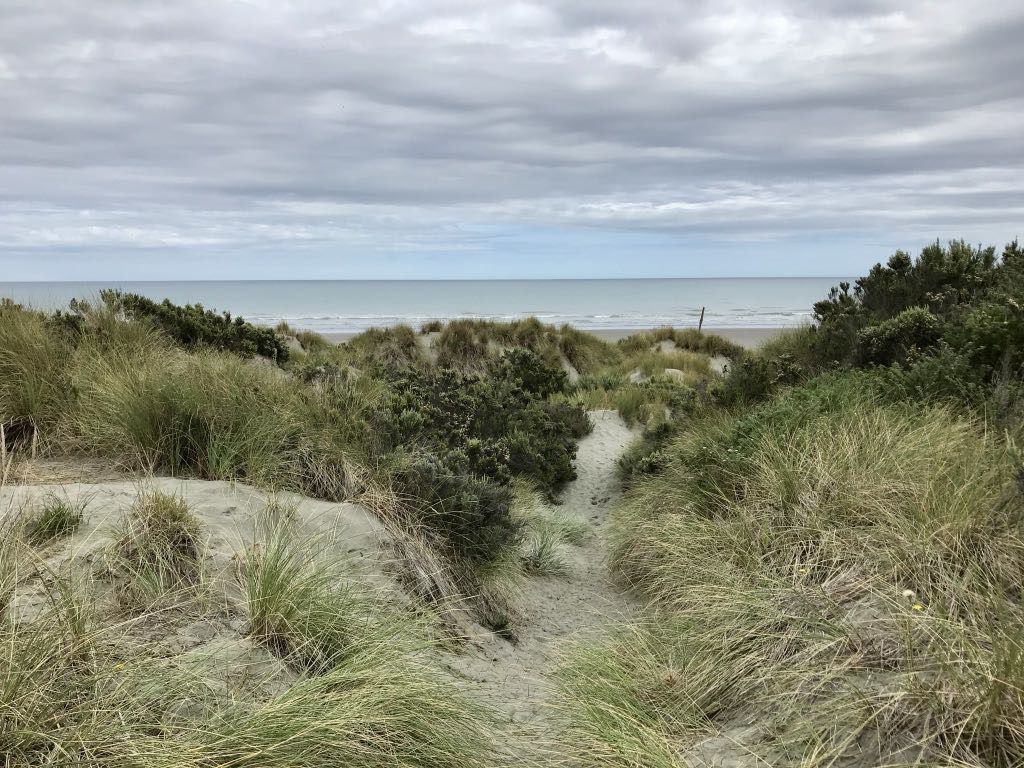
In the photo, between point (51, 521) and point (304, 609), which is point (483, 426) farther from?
point (51, 521)

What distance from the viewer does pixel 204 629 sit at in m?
3.59

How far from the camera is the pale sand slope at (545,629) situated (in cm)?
406

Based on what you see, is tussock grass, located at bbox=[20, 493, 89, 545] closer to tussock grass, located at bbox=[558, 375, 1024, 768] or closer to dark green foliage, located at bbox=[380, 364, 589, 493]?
dark green foliage, located at bbox=[380, 364, 589, 493]

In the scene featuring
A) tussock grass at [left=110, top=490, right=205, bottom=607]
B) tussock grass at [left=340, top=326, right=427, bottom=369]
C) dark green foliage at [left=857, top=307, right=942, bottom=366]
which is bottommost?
tussock grass at [left=110, top=490, right=205, bottom=607]

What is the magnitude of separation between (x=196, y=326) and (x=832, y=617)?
8647 millimetres

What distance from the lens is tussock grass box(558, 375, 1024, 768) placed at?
116 inches

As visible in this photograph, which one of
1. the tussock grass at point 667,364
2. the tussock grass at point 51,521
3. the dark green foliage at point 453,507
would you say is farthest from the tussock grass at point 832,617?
the tussock grass at point 667,364

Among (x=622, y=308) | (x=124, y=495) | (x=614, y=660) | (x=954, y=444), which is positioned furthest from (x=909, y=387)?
(x=622, y=308)

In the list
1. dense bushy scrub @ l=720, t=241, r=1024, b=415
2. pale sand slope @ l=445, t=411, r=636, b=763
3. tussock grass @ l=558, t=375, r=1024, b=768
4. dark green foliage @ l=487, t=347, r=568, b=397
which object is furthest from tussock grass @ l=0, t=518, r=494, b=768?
dark green foliage @ l=487, t=347, r=568, b=397

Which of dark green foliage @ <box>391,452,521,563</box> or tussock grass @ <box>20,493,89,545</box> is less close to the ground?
tussock grass @ <box>20,493,89,545</box>

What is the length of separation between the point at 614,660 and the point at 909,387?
4.79m

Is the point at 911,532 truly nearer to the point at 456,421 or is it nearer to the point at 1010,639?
the point at 1010,639

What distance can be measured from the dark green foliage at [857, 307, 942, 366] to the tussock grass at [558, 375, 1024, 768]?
2.68 metres

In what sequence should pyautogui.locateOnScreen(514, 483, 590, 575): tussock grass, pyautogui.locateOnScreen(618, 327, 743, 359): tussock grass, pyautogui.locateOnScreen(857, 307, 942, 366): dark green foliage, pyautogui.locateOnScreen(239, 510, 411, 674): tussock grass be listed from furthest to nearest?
pyautogui.locateOnScreen(618, 327, 743, 359): tussock grass, pyautogui.locateOnScreen(857, 307, 942, 366): dark green foliage, pyautogui.locateOnScreen(514, 483, 590, 575): tussock grass, pyautogui.locateOnScreen(239, 510, 411, 674): tussock grass
